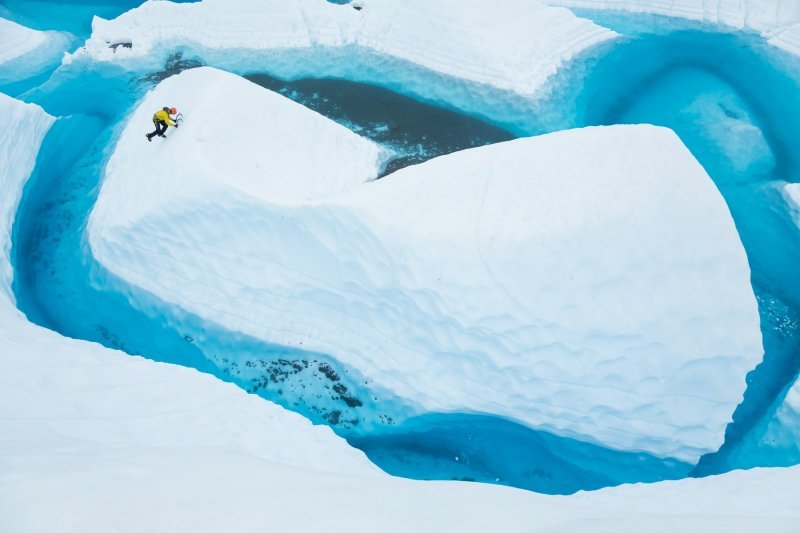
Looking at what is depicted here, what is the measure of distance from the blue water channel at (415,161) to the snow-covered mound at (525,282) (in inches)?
14.3

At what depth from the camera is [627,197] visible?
19.3 ft

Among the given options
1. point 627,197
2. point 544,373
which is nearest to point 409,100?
point 627,197

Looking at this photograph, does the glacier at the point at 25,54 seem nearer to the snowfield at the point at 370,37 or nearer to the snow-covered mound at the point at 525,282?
the snowfield at the point at 370,37

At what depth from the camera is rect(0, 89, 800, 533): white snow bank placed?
10.6ft

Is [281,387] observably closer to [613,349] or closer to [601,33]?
[613,349]

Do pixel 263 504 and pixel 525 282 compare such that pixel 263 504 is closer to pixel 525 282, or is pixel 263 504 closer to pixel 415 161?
pixel 525 282

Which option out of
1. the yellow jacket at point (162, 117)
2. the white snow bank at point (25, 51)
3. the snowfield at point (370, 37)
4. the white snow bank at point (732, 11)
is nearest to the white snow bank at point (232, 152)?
the yellow jacket at point (162, 117)

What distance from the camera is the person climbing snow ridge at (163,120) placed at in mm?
7613

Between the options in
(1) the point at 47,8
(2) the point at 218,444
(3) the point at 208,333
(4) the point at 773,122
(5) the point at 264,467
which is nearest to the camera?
(5) the point at 264,467

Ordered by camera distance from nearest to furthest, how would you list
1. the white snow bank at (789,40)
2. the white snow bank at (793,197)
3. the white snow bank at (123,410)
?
the white snow bank at (123,410) → the white snow bank at (793,197) → the white snow bank at (789,40)

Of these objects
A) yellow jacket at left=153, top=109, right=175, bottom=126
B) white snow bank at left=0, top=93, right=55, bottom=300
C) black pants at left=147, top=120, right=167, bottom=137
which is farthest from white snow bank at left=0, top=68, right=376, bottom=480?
yellow jacket at left=153, top=109, right=175, bottom=126

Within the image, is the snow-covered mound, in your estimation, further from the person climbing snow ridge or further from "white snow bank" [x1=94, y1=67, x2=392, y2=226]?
the person climbing snow ridge

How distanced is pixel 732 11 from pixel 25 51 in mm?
16660

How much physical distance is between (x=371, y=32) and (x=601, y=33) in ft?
17.4
